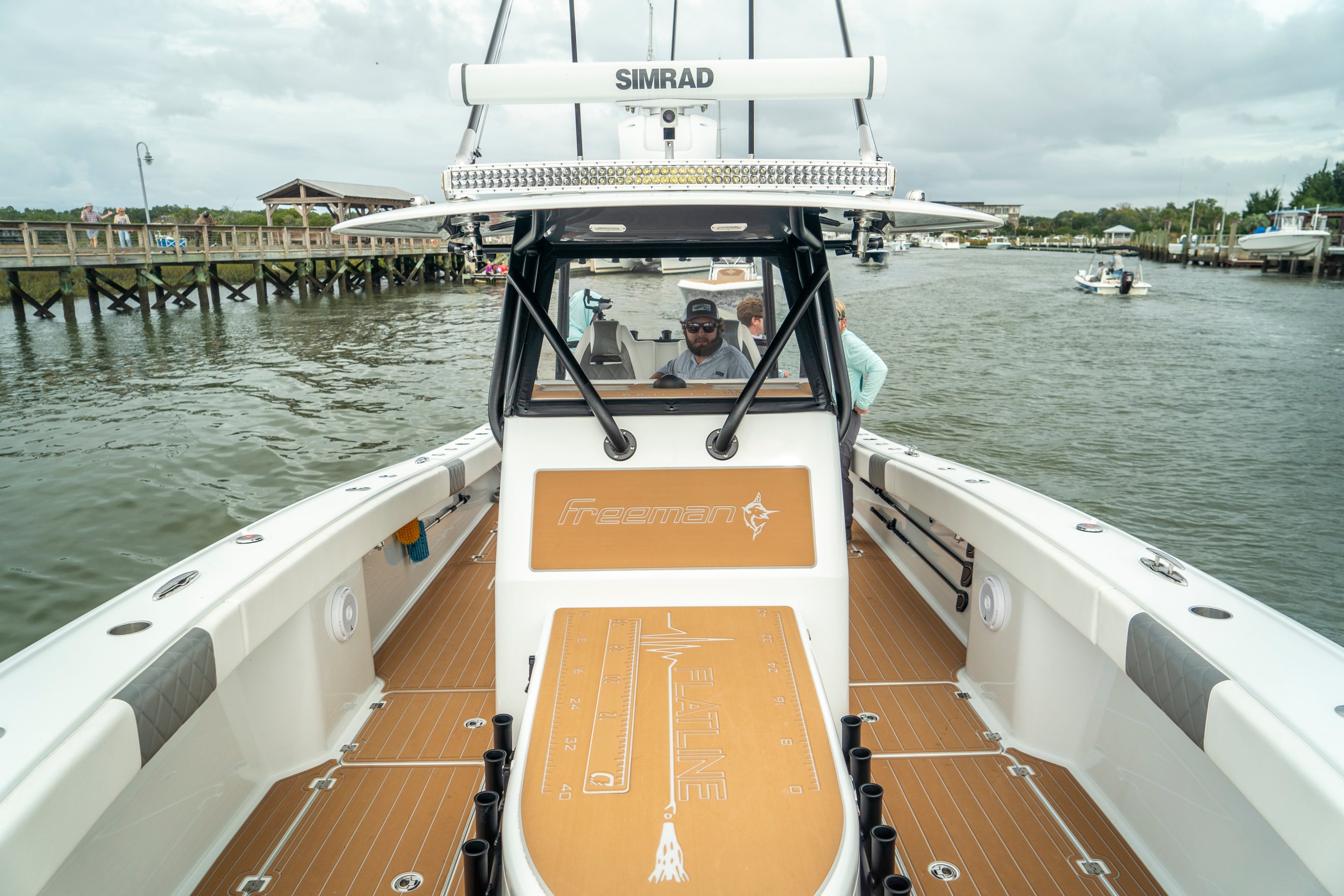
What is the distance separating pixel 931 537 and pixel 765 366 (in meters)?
1.61

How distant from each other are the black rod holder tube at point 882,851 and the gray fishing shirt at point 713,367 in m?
1.49

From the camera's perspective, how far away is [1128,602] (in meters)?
1.98

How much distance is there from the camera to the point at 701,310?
9.27ft

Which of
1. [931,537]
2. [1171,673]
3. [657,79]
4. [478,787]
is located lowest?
[478,787]

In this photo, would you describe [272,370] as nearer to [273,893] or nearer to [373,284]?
[273,893]

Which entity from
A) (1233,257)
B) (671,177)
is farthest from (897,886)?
(1233,257)

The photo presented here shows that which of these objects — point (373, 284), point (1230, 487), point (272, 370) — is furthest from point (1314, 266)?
point (272, 370)

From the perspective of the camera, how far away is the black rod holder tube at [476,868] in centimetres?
152

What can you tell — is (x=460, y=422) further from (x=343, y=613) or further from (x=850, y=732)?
(x=850, y=732)

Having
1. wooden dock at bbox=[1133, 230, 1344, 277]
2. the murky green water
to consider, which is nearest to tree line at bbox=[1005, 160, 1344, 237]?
wooden dock at bbox=[1133, 230, 1344, 277]

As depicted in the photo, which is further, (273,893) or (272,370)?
(272,370)

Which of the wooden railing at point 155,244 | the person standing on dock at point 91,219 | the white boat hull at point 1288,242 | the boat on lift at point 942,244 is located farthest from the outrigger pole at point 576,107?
the boat on lift at point 942,244

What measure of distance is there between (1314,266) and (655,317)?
5959 centimetres

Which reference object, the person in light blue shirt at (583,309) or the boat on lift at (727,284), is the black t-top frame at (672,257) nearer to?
the boat on lift at (727,284)
